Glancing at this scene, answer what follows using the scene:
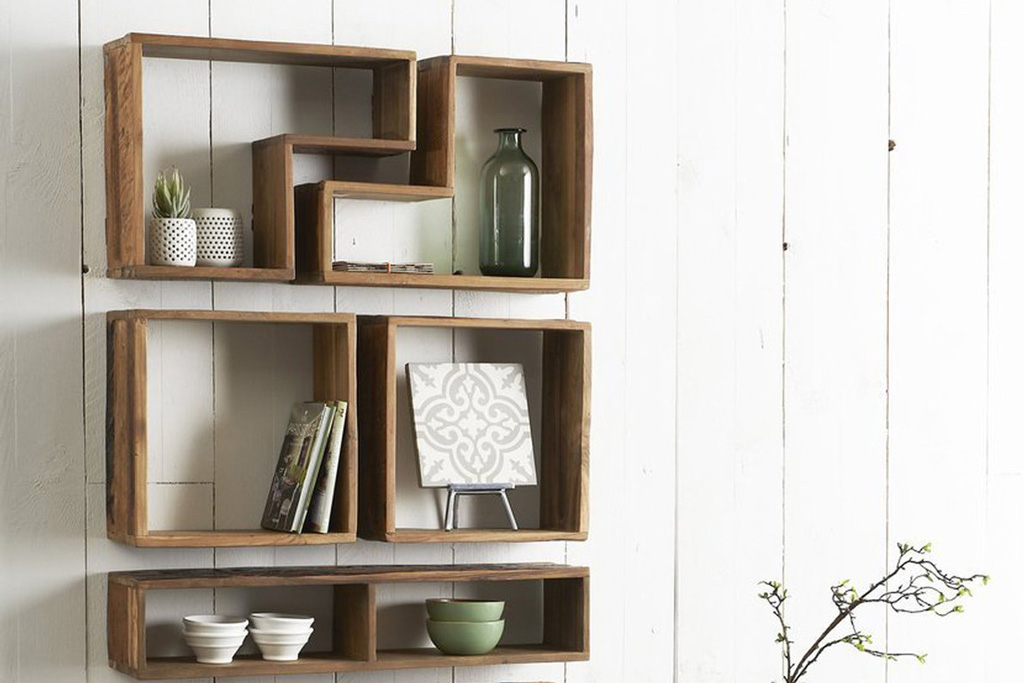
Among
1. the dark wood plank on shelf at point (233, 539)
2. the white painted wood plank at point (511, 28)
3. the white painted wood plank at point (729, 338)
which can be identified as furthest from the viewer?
the white painted wood plank at point (729, 338)

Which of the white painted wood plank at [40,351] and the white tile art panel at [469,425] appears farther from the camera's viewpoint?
the white tile art panel at [469,425]

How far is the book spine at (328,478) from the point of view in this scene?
2.65 m

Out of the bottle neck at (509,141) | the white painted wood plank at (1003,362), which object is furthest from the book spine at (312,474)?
the white painted wood plank at (1003,362)

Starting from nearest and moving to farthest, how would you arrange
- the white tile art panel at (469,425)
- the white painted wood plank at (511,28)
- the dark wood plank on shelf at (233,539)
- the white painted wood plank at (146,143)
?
1. the dark wood plank on shelf at (233,539)
2. the white painted wood plank at (146,143)
3. the white tile art panel at (469,425)
4. the white painted wood plank at (511,28)

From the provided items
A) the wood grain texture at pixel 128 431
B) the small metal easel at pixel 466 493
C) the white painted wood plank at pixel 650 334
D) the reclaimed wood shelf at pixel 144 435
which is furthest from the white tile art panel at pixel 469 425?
the wood grain texture at pixel 128 431

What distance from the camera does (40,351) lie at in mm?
2646

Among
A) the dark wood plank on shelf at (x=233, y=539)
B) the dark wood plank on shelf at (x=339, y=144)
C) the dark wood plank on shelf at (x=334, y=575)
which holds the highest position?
the dark wood plank on shelf at (x=339, y=144)

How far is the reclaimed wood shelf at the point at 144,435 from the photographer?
2.58 m

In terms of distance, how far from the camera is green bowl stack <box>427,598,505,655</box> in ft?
9.01

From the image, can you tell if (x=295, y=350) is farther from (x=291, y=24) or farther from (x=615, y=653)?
(x=615, y=653)

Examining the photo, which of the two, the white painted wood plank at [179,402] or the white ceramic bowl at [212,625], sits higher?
the white painted wood plank at [179,402]

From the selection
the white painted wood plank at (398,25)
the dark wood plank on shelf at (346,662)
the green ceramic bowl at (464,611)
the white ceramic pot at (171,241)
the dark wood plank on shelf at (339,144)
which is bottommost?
the dark wood plank on shelf at (346,662)

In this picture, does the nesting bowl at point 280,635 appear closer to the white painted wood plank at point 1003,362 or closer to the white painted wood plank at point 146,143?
the white painted wood plank at point 146,143

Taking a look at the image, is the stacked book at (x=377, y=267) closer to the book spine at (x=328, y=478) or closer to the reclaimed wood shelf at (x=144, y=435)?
the reclaimed wood shelf at (x=144, y=435)
